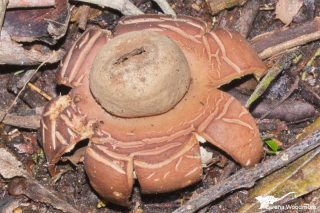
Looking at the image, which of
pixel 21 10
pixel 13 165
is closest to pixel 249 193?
pixel 13 165

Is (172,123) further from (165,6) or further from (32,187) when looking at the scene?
(32,187)

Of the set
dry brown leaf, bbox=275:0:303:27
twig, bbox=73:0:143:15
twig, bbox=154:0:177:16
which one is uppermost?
dry brown leaf, bbox=275:0:303:27

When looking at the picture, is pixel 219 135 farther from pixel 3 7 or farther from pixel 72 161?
pixel 3 7

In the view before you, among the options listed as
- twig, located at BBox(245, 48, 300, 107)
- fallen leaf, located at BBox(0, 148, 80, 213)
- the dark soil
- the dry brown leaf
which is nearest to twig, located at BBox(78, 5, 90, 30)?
the dark soil

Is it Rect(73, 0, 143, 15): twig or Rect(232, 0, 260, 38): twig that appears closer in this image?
Rect(73, 0, 143, 15): twig

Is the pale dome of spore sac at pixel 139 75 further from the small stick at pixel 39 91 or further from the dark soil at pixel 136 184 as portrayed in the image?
the small stick at pixel 39 91

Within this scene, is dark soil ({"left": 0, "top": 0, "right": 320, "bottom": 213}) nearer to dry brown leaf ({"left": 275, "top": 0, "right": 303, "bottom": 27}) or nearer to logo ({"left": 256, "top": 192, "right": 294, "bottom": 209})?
dry brown leaf ({"left": 275, "top": 0, "right": 303, "bottom": 27})

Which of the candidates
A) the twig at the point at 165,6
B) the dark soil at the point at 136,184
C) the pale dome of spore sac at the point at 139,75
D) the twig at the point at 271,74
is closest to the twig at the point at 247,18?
the dark soil at the point at 136,184
